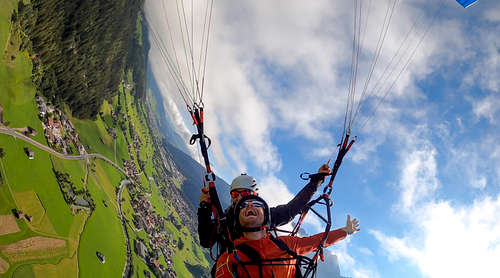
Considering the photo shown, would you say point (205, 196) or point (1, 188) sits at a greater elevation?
point (1, 188)

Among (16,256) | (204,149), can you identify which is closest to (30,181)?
(16,256)

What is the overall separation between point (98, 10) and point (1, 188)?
286 ft

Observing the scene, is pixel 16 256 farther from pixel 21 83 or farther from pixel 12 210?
pixel 21 83

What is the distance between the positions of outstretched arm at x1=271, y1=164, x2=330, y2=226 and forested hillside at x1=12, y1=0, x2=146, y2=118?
96.5 metres

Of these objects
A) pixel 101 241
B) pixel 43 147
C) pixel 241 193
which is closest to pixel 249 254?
pixel 241 193

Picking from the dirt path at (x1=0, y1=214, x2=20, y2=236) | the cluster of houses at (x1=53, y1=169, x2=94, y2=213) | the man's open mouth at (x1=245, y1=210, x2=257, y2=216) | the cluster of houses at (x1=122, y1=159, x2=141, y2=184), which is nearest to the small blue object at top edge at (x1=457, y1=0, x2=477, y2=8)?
the man's open mouth at (x1=245, y1=210, x2=257, y2=216)

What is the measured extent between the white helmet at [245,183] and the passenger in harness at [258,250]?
1.73 metres

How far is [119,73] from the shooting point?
440 ft

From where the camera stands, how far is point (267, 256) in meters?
4.74

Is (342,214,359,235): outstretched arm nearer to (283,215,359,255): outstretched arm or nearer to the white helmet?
(283,215,359,255): outstretched arm

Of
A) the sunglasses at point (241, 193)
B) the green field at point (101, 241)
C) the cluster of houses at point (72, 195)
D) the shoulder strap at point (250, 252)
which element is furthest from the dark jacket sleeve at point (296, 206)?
the cluster of houses at point (72, 195)

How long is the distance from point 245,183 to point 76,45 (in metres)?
120

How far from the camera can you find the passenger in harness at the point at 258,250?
14.5 ft

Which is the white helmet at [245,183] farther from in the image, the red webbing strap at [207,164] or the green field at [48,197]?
the green field at [48,197]
